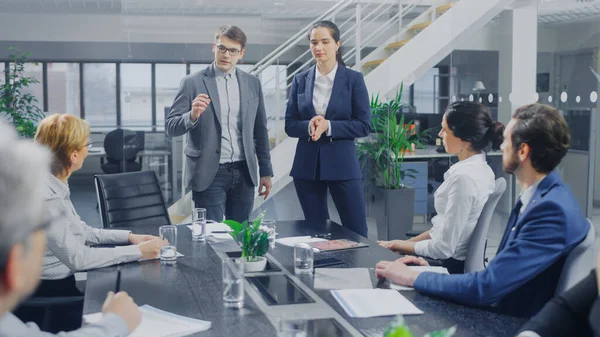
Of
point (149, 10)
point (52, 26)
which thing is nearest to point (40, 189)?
point (149, 10)

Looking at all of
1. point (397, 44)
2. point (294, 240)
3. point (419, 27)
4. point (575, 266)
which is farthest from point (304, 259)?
point (419, 27)

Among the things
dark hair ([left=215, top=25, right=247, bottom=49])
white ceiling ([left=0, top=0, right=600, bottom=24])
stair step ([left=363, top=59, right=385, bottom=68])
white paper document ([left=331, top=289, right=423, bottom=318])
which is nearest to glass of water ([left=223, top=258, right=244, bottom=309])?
white paper document ([left=331, top=289, right=423, bottom=318])

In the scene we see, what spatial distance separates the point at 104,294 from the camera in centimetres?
207

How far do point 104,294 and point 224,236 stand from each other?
1001 millimetres

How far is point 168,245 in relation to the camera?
2.61 meters

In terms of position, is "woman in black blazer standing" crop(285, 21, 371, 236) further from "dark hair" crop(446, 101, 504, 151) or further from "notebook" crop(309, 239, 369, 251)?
"dark hair" crop(446, 101, 504, 151)

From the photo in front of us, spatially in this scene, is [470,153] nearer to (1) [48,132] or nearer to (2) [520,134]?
(2) [520,134]

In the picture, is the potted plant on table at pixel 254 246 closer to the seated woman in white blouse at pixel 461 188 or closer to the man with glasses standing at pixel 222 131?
the seated woman in white blouse at pixel 461 188

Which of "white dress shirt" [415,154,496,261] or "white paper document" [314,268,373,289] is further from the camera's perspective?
"white dress shirt" [415,154,496,261]

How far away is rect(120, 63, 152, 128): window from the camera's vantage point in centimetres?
509

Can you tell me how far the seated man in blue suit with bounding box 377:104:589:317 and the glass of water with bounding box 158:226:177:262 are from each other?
0.83 metres

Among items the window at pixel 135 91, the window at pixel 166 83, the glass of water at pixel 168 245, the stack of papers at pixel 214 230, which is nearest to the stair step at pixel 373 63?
the window at pixel 166 83

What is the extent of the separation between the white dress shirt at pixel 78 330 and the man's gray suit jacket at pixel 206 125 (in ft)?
7.13

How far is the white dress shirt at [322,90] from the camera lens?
399cm
